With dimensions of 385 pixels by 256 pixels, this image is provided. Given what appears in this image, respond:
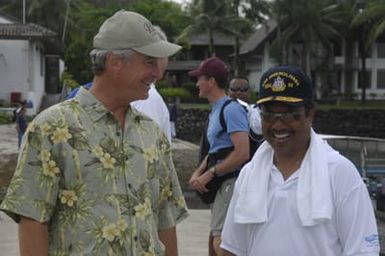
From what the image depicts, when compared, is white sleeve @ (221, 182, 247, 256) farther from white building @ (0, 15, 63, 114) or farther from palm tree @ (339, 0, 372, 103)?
palm tree @ (339, 0, 372, 103)

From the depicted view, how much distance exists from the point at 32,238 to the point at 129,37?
2.71 feet

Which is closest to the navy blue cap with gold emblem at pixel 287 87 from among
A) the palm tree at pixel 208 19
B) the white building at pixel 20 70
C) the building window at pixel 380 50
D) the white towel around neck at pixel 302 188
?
the white towel around neck at pixel 302 188

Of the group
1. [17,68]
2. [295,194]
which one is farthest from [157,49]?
[17,68]

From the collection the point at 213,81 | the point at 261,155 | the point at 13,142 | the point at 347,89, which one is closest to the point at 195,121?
the point at 13,142

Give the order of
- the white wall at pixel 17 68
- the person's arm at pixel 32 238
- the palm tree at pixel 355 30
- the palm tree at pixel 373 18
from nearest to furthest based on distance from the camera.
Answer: the person's arm at pixel 32 238, the white wall at pixel 17 68, the palm tree at pixel 373 18, the palm tree at pixel 355 30

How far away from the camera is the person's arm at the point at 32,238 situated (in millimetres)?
2871

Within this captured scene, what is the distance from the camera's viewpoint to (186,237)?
9398 millimetres

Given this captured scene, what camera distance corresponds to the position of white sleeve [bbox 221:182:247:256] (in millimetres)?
3141

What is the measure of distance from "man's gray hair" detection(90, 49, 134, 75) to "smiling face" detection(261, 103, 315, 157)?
0.56m

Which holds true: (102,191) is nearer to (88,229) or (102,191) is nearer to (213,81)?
(88,229)

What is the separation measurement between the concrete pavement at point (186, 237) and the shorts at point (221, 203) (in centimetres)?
273

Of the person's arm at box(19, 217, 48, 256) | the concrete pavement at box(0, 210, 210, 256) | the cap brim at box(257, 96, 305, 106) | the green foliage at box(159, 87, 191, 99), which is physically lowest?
the concrete pavement at box(0, 210, 210, 256)

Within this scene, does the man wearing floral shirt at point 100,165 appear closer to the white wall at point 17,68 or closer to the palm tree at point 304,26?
the white wall at point 17,68

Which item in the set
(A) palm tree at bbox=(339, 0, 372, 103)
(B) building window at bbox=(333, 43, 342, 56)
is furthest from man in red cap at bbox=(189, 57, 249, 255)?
(B) building window at bbox=(333, 43, 342, 56)
